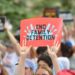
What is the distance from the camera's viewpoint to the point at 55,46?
8055 millimetres

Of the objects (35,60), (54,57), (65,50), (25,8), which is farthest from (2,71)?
(25,8)

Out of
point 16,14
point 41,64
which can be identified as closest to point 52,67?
point 41,64

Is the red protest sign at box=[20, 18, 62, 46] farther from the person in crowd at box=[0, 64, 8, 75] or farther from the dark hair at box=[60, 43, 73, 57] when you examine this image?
the dark hair at box=[60, 43, 73, 57]

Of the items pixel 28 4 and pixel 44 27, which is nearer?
pixel 44 27

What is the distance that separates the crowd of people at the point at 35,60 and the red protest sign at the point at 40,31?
87 millimetres

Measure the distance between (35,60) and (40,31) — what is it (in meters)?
1.10

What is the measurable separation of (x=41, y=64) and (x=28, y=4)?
28.2ft

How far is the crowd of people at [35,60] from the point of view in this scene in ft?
26.1

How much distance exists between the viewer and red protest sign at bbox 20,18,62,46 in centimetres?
821

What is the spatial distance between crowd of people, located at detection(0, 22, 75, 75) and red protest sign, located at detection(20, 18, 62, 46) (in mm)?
87

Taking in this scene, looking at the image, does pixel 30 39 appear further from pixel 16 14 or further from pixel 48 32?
pixel 16 14

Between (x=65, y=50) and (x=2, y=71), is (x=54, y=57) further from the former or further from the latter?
(x=65, y=50)

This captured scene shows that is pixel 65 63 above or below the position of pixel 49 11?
below

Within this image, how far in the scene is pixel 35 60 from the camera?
9.40 m
